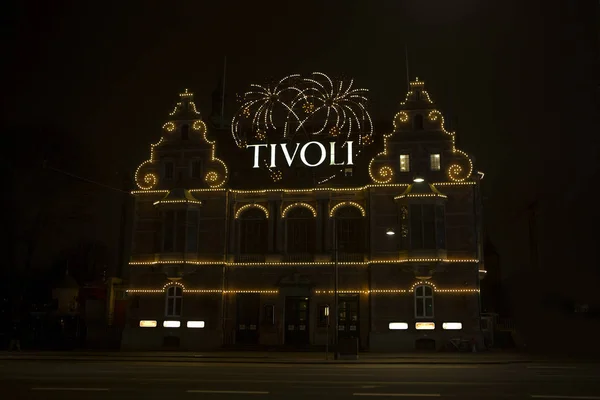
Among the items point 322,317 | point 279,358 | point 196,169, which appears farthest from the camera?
point 196,169

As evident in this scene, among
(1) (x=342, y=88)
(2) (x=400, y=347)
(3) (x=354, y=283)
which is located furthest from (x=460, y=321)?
(1) (x=342, y=88)

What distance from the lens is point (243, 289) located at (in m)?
43.4

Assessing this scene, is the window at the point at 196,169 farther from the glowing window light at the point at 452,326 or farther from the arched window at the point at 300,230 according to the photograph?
the glowing window light at the point at 452,326

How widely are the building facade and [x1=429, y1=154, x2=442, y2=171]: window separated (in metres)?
0.07

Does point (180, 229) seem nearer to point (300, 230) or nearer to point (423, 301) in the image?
point (300, 230)

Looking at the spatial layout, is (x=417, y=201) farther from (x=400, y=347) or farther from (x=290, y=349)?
(x=290, y=349)

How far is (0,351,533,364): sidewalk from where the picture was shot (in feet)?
104

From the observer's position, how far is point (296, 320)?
42.6m

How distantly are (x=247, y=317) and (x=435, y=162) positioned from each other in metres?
16.5

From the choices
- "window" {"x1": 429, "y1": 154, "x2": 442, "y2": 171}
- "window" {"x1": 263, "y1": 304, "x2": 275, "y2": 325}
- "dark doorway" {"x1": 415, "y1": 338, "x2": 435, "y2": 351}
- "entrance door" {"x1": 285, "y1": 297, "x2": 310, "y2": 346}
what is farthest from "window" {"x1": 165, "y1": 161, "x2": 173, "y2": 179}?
"dark doorway" {"x1": 415, "y1": 338, "x2": 435, "y2": 351}

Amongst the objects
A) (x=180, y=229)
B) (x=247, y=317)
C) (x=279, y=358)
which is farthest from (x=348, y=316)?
(x=180, y=229)

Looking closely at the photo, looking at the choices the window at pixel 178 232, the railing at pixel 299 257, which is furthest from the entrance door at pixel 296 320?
the window at pixel 178 232

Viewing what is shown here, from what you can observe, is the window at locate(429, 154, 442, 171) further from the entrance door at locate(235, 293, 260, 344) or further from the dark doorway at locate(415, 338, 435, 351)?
the entrance door at locate(235, 293, 260, 344)

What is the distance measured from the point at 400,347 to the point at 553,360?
10530 mm
